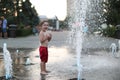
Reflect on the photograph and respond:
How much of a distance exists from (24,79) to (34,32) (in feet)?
91.6

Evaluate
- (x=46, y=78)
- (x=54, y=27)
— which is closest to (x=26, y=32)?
(x=46, y=78)

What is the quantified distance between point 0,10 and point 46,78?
27162 millimetres

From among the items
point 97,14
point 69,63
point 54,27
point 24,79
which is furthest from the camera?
point 54,27

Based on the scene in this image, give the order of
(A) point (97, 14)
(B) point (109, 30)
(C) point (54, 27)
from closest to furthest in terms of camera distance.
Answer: (B) point (109, 30) → (A) point (97, 14) → (C) point (54, 27)

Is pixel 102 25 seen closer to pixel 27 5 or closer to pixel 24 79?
pixel 27 5

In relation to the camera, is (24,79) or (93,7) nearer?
(24,79)

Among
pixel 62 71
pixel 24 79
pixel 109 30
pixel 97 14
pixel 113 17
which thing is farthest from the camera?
pixel 97 14

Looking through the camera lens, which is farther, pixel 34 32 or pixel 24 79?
pixel 34 32

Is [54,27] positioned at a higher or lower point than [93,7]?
lower

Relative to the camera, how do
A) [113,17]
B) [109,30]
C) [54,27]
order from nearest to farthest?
[109,30] → [113,17] → [54,27]

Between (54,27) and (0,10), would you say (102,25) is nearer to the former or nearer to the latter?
(0,10)

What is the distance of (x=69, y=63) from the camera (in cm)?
1218

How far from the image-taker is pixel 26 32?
33000mm

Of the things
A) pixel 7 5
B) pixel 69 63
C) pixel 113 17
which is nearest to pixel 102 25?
pixel 113 17
